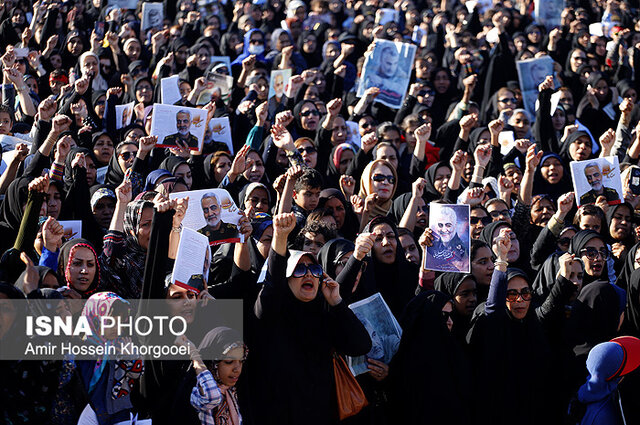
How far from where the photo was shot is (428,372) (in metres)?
5.30

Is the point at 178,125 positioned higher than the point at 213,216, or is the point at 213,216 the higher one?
the point at 213,216

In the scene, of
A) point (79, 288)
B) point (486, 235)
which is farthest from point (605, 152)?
point (79, 288)

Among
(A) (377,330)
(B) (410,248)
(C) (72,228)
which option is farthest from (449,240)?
(C) (72,228)

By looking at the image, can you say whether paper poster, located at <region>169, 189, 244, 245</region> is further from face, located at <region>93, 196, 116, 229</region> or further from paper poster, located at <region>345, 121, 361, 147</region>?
paper poster, located at <region>345, 121, 361, 147</region>

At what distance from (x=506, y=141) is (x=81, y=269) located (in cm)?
531

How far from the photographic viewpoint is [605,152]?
9.05 meters

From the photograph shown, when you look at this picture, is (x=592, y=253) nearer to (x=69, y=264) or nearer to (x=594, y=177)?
(x=594, y=177)

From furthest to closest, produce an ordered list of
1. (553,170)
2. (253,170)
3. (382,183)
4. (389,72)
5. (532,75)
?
(532,75)
(389,72)
(553,170)
(253,170)
(382,183)

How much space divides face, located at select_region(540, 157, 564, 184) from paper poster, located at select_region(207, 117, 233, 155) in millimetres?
2842

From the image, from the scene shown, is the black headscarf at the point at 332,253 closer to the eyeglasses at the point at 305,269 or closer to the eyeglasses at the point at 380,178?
the eyeglasses at the point at 305,269

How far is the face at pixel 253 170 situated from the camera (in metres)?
7.55

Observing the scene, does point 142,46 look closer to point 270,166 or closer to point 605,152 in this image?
point 270,166

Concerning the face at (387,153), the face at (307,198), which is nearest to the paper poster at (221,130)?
the face at (387,153)

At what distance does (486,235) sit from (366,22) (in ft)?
21.5
